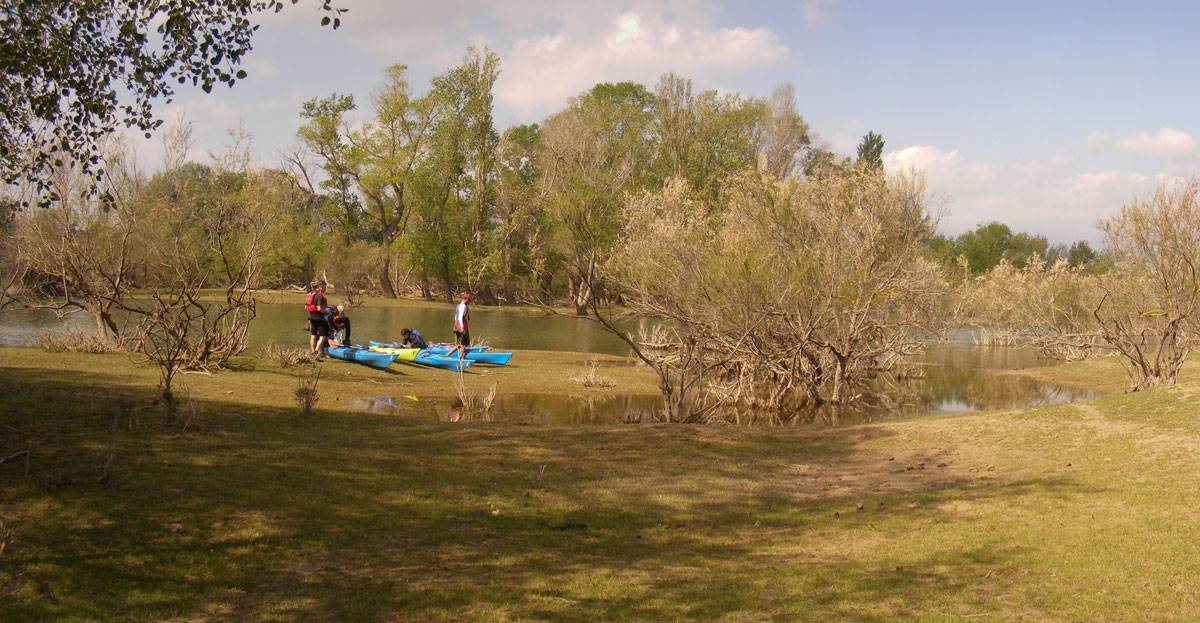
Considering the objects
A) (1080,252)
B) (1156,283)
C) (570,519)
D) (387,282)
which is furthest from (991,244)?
(570,519)

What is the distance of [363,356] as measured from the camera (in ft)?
74.3

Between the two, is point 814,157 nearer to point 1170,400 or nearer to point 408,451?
point 1170,400

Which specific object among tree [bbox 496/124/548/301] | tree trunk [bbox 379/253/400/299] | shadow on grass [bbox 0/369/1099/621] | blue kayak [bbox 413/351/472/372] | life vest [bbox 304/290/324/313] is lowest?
shadow on grass [bbox 0/369/1099/621]

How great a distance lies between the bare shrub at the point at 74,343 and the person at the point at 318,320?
4.30 meters

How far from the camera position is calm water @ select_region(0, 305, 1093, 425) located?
64.6ft

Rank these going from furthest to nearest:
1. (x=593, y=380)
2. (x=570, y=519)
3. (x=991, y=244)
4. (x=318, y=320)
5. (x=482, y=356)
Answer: (x=991, y=244)
(x=482, y=356)
(x=593, y=380)
(x=318, y=320)
(x=570, y=519)

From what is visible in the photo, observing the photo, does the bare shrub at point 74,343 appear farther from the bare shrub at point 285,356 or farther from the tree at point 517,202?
the tree at point 517,202

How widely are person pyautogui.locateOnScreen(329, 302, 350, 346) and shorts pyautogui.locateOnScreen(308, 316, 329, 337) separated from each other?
41 cm

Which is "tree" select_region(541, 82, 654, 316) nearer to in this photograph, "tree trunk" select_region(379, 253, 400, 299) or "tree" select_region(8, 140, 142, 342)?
"tree trunk" select_region(379, 253, 400, 299)

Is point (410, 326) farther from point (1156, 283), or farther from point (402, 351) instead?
point (1156, 283)

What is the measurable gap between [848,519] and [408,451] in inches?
217

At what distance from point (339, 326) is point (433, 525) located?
15244mm

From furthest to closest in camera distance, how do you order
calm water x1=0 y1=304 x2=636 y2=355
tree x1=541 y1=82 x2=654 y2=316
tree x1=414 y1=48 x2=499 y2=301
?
tree x1=414 y1=48 x2=499 y2=301, tree x1=541 y1=82 x2=654 y2=316, calm water x1=0 y1=304 x2=636 y2=355

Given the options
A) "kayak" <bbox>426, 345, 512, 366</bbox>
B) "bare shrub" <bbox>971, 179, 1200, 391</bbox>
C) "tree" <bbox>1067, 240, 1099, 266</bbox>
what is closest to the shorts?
"kayak" <bbox>426, 345, 512, 366</bbox>
